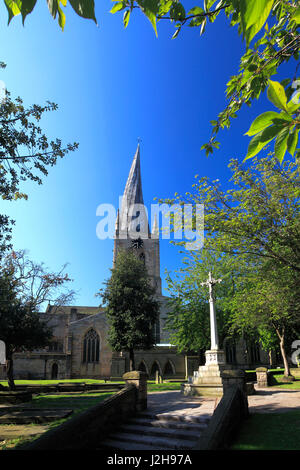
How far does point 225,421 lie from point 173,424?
205cm

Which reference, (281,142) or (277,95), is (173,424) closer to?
(281,142)

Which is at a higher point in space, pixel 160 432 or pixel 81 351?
pixel 160 432

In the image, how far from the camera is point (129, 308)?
1103 inches

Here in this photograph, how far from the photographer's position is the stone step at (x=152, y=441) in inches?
261

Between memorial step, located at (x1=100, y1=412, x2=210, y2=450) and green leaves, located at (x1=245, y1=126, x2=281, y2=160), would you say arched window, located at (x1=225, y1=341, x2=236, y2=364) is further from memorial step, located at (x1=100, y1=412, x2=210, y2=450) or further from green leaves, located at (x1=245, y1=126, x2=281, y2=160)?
green leaves, located at (x1=245, y1=126, x2=281, y2=160)

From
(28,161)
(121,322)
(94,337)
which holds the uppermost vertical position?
(28,161)

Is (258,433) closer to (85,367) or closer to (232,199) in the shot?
(232,199)

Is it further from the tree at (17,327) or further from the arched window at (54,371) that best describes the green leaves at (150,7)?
the arched window at (54,371)

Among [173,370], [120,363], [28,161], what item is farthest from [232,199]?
[173,370]

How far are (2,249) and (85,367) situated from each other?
3466cm

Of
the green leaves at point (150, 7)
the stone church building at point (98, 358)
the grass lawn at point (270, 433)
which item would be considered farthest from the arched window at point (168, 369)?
the green leaves at point (150, 7)

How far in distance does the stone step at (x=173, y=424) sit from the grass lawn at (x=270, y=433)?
36.8 inches

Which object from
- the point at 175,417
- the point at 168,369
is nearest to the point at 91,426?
the point at 175,417

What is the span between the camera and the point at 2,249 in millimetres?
10539
